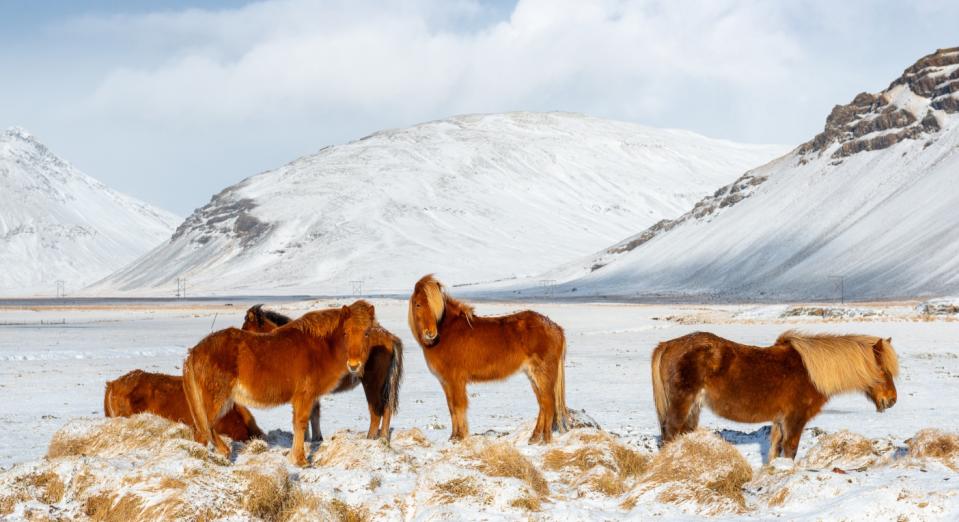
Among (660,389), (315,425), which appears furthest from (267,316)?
(660,389)

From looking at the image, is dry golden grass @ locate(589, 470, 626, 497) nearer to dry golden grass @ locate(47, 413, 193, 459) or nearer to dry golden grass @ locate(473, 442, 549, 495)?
dry golden grass @ locate(473, 442, 549, 495)

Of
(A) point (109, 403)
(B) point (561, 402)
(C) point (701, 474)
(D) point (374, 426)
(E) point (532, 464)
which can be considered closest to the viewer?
(C) point (701, 474)

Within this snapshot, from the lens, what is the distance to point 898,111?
5896 inches

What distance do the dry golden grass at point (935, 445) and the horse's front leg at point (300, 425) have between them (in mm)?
6709

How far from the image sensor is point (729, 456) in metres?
9.73

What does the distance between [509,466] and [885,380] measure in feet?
16.1

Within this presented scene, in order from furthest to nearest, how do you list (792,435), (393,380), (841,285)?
(841,285) < (393,380) < (792,435)

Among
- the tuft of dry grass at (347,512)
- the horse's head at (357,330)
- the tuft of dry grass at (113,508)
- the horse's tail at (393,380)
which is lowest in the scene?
the tuft of dry grass at (347,512)

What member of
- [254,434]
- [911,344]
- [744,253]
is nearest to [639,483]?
[254,434]

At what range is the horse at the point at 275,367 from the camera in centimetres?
1083

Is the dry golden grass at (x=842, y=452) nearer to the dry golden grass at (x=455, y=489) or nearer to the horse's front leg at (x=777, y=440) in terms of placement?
the horse's front leg at (x=777, y=440)

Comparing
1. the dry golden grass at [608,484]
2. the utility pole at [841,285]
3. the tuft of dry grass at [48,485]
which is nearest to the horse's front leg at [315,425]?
the tuft of dry grass at [48,485]

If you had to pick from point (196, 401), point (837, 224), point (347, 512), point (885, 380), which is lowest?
point (347, 512)

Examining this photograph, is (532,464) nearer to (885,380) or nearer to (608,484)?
(608,484)
